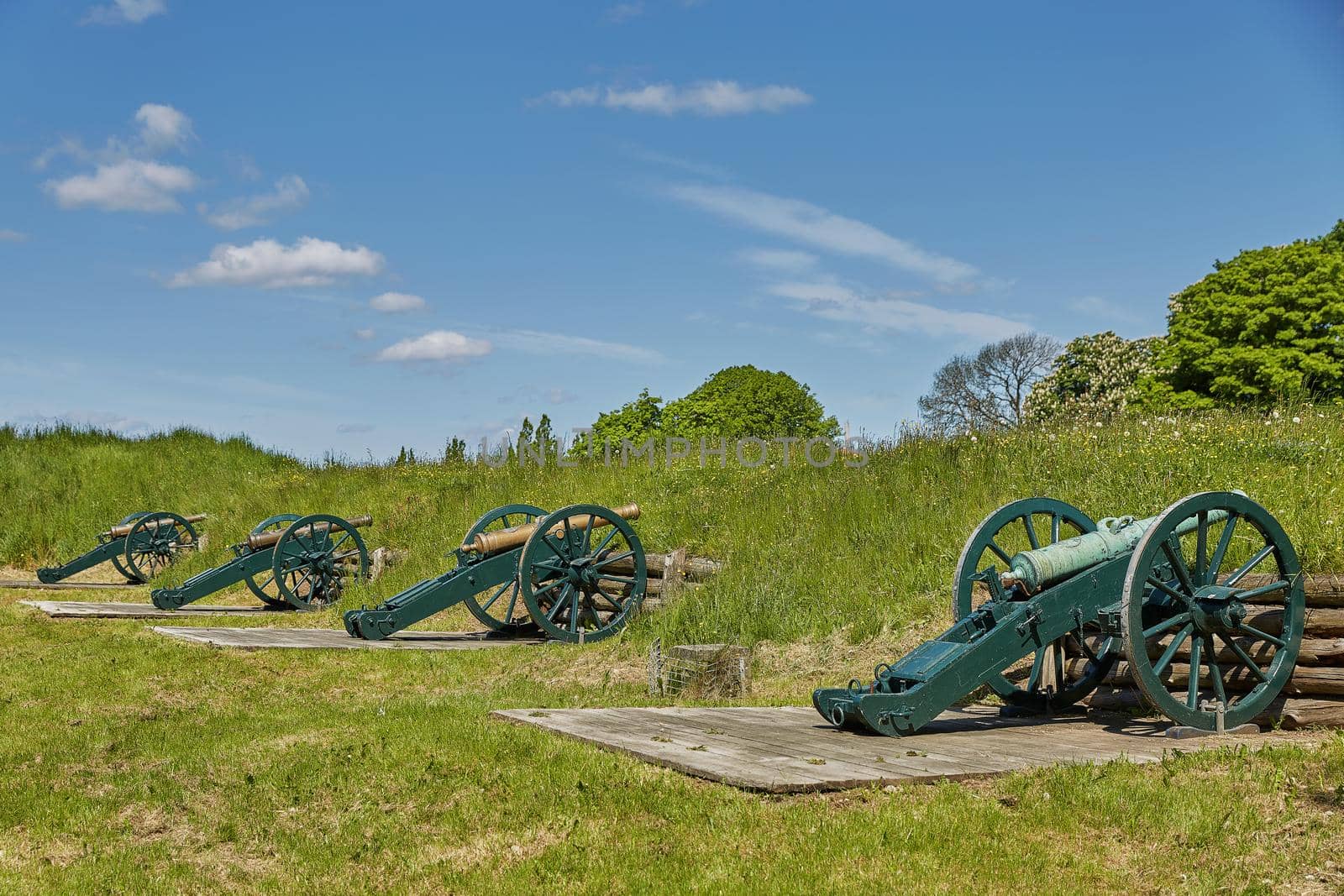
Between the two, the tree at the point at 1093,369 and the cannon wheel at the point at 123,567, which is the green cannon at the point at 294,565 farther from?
the tree at the point at 1093,369

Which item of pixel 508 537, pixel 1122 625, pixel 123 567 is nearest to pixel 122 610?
pixel 508 537

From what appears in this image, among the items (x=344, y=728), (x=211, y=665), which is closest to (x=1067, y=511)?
(x=344, y=728)

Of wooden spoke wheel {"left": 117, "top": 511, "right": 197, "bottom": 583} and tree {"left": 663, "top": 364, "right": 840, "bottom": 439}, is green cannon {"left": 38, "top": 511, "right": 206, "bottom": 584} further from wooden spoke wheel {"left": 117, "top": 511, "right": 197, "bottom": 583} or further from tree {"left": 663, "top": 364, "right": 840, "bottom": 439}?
tree {"left": 663, "top": 364, "right": 840, "bottom": 439}

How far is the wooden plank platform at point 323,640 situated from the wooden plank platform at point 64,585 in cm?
736

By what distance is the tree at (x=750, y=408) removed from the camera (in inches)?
1751

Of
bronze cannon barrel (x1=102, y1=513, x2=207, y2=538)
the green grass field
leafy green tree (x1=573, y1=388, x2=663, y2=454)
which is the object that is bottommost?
the green grass field

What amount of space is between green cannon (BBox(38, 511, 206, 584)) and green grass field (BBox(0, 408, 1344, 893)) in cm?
540

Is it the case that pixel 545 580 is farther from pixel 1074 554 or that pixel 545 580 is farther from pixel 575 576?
pixel 1074 554

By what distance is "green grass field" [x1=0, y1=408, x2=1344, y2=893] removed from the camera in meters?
4.97

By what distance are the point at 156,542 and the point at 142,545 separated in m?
0.24

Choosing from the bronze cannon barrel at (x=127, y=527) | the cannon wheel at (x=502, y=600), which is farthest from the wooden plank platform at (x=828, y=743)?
the bronze cannon barrel at (x=127, y=527)

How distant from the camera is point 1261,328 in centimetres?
3697

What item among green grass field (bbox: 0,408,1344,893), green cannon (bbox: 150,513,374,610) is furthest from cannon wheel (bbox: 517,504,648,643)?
green cannon (bbox: 150,513,374,610)

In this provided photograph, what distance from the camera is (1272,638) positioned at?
7617 mm
